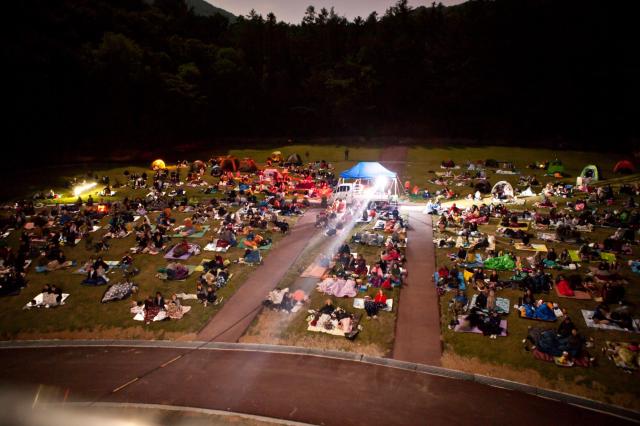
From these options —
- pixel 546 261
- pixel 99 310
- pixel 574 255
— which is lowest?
pixel 99 310

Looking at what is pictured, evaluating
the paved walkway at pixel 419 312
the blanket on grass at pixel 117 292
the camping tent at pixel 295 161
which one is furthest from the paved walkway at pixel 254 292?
the camping tent at pixel 295 161

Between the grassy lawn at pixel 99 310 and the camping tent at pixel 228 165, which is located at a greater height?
the camping tent at pixel 228 165

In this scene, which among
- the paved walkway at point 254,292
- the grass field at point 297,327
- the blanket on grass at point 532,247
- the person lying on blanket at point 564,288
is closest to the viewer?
the grass field at point 297,327

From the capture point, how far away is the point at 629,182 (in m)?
33.4

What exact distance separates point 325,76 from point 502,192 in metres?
48.4

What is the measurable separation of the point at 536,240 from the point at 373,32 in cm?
6859

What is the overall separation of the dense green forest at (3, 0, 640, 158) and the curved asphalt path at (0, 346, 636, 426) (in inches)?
1887

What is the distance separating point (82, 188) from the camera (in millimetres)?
39062

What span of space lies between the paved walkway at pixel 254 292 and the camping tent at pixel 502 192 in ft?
51.6

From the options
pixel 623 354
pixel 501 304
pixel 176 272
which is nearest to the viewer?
pixel 623 354

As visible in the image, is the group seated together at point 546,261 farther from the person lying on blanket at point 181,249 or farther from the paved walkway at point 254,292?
the person lying on blanket at point 181,249

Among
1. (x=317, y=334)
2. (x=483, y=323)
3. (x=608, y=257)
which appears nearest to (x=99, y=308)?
(x=317, y=334)

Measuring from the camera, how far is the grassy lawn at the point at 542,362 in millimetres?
12789

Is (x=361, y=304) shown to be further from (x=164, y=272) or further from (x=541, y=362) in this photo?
(x=164, y=272)
